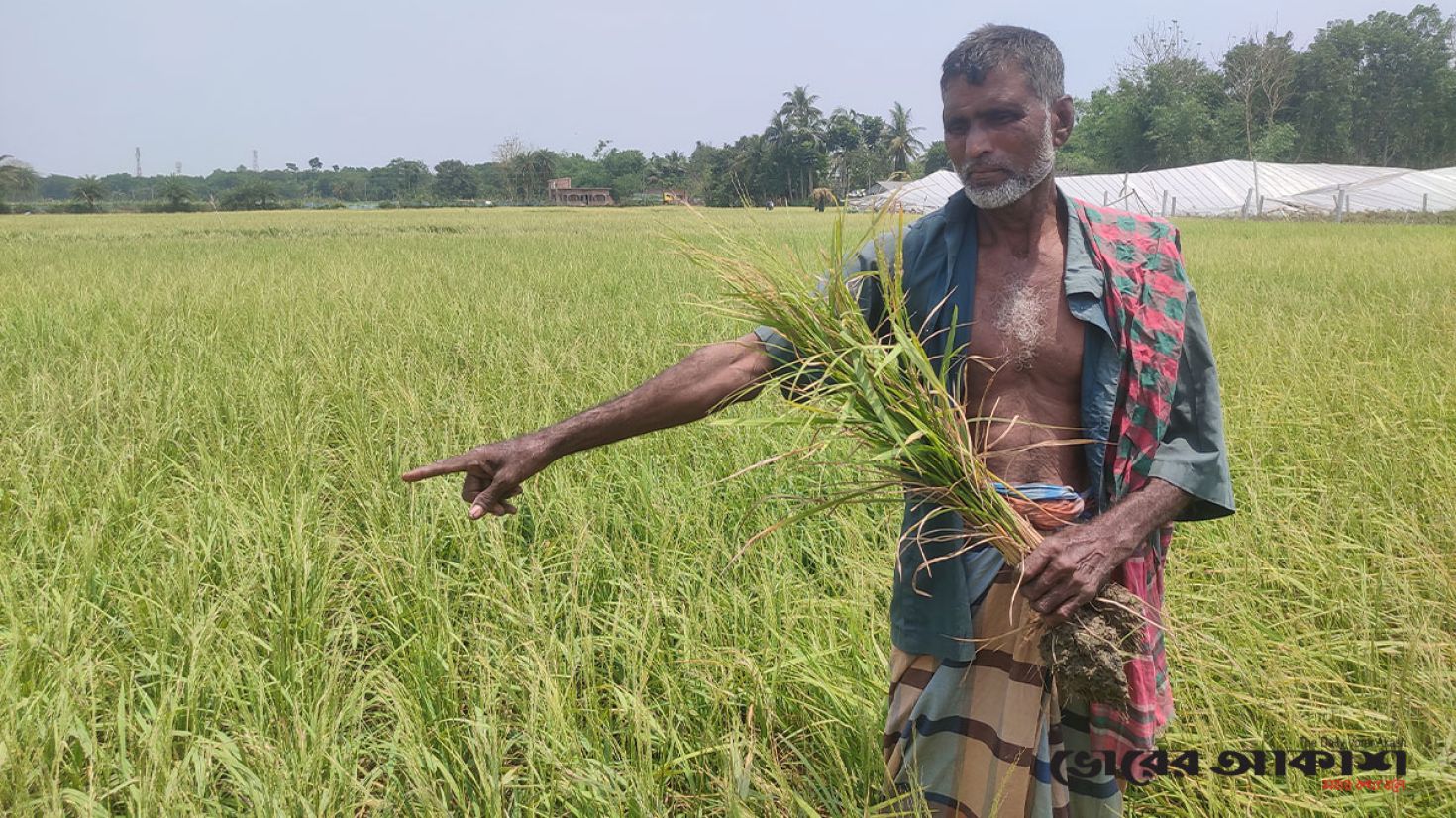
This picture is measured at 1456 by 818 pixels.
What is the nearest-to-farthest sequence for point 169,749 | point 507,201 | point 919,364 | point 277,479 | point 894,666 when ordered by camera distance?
1. point 919,364
2. point 894,666
3. point 169,749
4. point 277,479
5. point 507,201

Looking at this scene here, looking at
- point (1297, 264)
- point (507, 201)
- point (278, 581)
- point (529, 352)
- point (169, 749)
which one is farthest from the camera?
point (507, 201)

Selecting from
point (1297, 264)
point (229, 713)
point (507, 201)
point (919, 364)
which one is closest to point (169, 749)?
point (229, 713)

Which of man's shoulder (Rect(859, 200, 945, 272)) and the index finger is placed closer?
the index finger

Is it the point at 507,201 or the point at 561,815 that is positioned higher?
the point at 507,201

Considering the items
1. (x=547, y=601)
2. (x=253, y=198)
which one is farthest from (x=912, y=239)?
(x=253, y=198)

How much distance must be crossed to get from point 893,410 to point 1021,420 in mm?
227

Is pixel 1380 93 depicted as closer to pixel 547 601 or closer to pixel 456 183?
pixel 547 601

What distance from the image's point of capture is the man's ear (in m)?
1.40

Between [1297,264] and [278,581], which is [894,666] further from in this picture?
[1297,264]

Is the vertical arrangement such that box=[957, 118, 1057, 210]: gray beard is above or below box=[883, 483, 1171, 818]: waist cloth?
above

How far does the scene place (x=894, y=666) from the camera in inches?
58.7

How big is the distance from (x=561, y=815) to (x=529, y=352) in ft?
11.1

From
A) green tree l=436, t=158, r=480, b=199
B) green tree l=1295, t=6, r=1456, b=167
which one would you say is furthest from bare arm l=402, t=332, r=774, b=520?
green tree l=436, t=158, r=480, b=199

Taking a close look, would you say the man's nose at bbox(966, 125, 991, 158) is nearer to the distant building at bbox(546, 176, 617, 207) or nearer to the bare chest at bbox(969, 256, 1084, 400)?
the bare chest at bbox(969, 256, 1084, 400)
